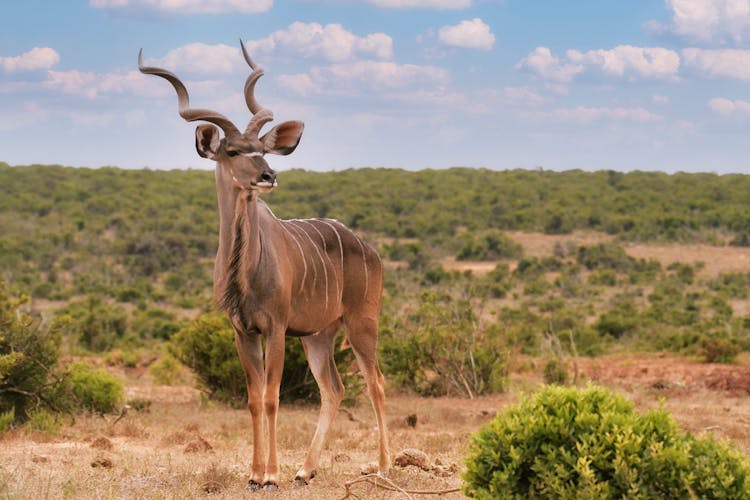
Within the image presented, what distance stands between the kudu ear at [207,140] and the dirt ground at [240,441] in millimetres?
2486

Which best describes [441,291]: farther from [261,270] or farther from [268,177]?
[268,177]

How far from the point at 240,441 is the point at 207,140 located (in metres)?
4.48

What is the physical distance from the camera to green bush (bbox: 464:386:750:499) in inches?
218

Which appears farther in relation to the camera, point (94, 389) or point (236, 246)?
point (94, 389)

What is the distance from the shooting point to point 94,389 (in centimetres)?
1373

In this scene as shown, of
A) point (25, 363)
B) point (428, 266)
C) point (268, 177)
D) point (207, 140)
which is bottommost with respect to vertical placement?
point (428, 266)

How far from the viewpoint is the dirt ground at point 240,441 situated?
26.8 ft

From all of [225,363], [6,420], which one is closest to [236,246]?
[6,420]

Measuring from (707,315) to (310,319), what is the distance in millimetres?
25622

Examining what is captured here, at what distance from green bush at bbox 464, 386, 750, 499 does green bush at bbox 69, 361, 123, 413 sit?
869cm

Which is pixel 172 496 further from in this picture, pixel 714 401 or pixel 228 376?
pixel 714 401

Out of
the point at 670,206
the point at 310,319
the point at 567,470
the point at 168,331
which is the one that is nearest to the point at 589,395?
the point at 567,470

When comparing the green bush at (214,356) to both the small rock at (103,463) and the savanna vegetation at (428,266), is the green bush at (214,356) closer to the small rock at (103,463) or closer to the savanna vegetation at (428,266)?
the savanna vegetation at (428,266)

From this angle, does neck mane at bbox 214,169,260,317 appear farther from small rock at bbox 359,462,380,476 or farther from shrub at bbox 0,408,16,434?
shrub at bbox 0,408,16,434
